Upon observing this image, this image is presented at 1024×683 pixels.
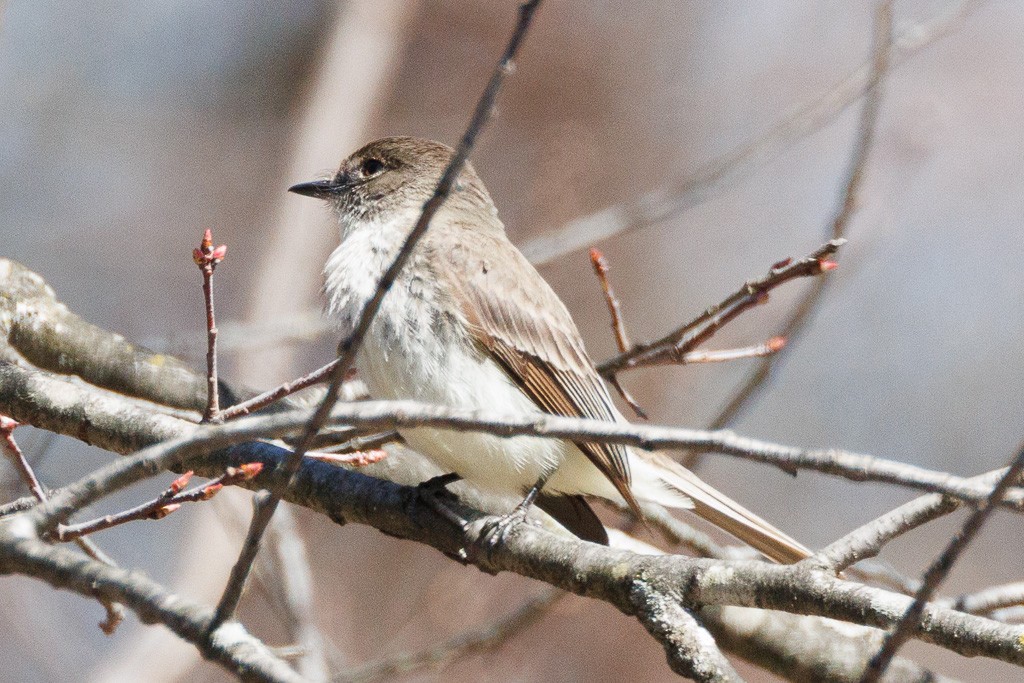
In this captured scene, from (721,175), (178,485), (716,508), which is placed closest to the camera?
(178,485)

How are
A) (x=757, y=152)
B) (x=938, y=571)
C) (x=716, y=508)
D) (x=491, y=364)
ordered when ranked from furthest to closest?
1. (x=757, y=152)
2. (x=716, y=508)
3. (x=491, y=364)
4. (x=938, y=571)

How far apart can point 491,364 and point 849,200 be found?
137 cm

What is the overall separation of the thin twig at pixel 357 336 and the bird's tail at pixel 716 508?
2476 millimetres

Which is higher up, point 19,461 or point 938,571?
point 19,461

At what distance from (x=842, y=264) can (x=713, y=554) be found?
2146mm

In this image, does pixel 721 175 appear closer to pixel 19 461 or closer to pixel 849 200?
pixel 849 200

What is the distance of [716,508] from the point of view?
13.7 ft

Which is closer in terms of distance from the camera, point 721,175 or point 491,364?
point 491,364

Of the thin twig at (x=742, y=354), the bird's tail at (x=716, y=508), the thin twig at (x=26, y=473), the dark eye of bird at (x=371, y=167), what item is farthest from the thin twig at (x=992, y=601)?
the dark eye of bird at (x=371, y=167)

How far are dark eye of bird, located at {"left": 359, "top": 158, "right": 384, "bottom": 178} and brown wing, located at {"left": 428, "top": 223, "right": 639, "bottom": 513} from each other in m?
0.79

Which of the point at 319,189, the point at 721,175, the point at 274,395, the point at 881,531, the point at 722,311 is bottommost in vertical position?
the point at 881,531

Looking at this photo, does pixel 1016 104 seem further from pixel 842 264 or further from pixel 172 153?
pixel 172 153

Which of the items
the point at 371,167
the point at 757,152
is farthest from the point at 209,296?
the point at 757,152

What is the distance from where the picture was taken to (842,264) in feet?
19.1
